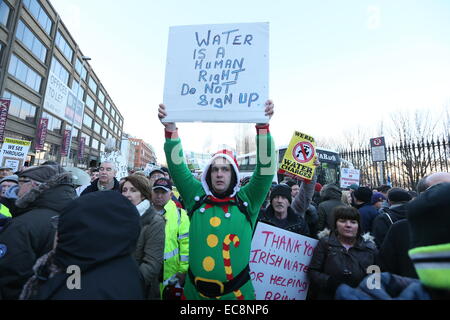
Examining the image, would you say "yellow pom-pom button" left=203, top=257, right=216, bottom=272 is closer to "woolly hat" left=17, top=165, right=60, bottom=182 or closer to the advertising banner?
"woolly hat" left=17, top=165, right=60, bottom=182

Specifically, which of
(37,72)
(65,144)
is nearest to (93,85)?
(65,144)

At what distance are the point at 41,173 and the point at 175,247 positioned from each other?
158 cm

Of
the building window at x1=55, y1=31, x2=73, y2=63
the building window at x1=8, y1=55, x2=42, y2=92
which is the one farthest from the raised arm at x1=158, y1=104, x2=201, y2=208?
the building window at x1=55, y1=31, x2=73, y2=63

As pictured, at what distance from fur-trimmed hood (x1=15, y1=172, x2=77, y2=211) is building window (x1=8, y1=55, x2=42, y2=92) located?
1049 inches

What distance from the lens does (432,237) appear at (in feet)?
3.01

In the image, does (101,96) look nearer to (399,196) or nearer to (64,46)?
(64,46)

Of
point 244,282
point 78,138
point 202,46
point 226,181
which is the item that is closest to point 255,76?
point 202,46

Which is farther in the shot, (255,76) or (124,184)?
(124,184)

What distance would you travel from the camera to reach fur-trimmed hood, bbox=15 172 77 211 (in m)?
1.86

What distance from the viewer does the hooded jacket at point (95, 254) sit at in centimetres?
112
